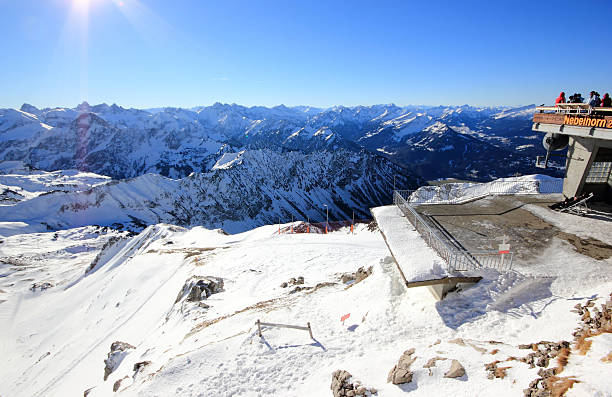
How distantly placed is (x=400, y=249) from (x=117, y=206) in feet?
518

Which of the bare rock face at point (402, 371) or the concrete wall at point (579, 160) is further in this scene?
the concrete wall at point (579, 160)

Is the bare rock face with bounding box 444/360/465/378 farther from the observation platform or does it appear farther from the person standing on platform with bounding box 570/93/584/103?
the person standing on platform with bounding box 570/93/584/103

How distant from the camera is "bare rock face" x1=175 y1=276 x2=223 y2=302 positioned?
896 inches

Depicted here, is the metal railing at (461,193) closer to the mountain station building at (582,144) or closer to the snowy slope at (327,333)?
the mountain station building at (582,144)

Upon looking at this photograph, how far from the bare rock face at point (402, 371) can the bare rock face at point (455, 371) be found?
3.38 feet

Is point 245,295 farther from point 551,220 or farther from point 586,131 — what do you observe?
point 586,131

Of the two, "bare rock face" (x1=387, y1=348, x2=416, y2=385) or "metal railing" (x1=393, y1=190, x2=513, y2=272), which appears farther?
"metal railing" (x1=393, y1=190, x2=513, y2=272)

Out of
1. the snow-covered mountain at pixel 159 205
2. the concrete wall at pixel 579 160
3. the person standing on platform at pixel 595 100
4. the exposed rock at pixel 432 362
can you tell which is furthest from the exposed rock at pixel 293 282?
the snow-covered mountain at pixel 159 205

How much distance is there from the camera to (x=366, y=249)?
2764 centimetres

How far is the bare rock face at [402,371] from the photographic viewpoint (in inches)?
330

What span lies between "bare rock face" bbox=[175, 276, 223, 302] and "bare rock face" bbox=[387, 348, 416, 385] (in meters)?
17.5

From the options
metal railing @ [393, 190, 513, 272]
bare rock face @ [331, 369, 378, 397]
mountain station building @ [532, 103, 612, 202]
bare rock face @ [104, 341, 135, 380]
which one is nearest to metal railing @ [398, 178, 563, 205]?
mountain station building @ [532, 103, 612, 202]

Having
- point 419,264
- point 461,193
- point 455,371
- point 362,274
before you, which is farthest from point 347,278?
point 461,193

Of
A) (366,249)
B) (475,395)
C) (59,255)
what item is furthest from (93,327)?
(59,255)
